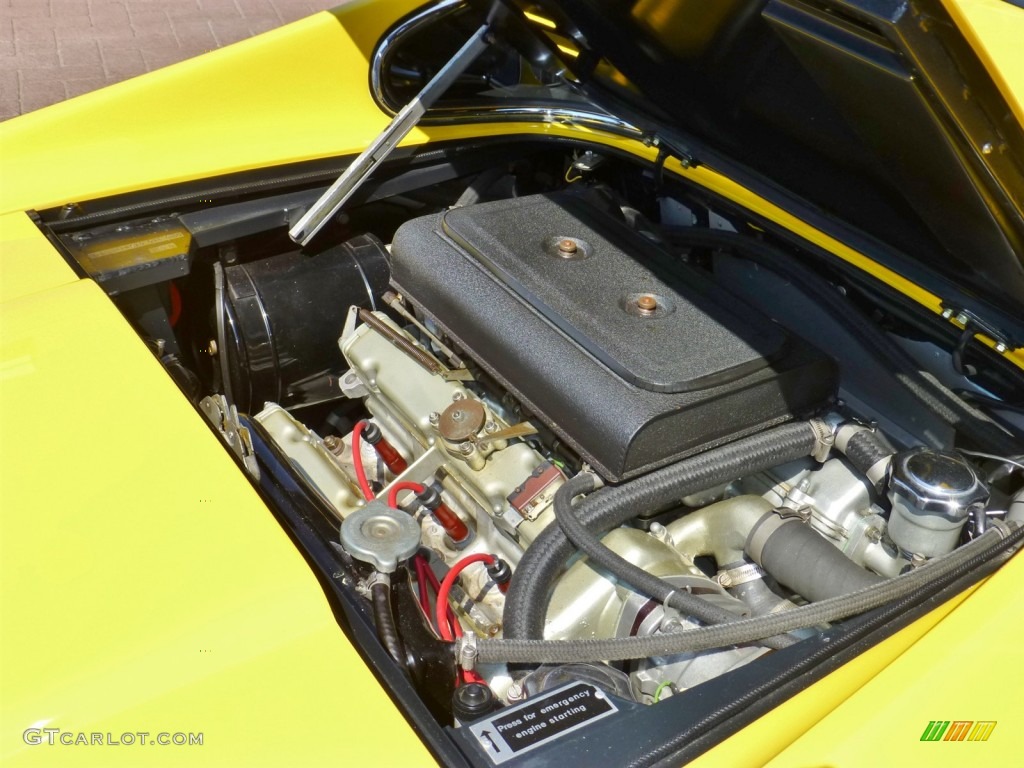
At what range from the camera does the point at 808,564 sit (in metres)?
1.35

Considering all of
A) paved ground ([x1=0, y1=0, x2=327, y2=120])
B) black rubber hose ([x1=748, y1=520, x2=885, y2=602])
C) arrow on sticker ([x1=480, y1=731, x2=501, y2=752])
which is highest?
black rubber hose ([x1=748, y1=520, x2=885, y2=602])

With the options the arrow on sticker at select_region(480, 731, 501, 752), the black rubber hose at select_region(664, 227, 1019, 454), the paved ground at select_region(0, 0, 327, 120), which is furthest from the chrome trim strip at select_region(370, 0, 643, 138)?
the paved ground at select_region(0, 0, 327, 120)

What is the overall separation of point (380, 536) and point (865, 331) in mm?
821

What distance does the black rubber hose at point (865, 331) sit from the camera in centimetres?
145

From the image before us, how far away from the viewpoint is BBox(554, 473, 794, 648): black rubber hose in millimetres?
1216

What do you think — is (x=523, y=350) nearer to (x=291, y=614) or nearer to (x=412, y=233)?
(x=412, y=233)

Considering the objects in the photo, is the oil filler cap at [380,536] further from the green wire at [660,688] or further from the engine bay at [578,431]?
the green wire at [660,688]

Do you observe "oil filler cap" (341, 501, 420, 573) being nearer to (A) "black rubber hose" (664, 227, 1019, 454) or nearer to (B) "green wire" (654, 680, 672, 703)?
(B) "green wire" (654, 680, 672, 703)

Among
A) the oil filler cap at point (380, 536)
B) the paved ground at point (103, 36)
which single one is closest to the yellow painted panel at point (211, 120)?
the oil filler cap at point (380, 536)

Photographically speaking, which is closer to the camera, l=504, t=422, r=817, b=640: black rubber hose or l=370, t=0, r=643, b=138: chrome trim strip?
l=504, t=422, r=817, b=640: black rubber hose

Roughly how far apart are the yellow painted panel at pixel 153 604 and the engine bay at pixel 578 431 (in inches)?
3.7

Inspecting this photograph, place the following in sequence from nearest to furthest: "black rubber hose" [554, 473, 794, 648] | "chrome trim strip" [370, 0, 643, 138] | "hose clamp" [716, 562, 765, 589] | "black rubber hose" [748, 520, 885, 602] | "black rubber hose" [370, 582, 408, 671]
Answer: "black rubber hose" [370, 582, 408, 671] → "black rubber hose" [554, 473, 794, 648] → "black rubber hose" [748, 520, 885, 602] → "hose clamp" [716, 562, 765, 589] → "chrome trim strip" [370, 0, 643, 138]

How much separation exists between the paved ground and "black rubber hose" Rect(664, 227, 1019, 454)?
144 inches

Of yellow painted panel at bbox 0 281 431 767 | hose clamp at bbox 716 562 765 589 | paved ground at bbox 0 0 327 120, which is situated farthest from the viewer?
paved ground at bbox 0 0 327 120
